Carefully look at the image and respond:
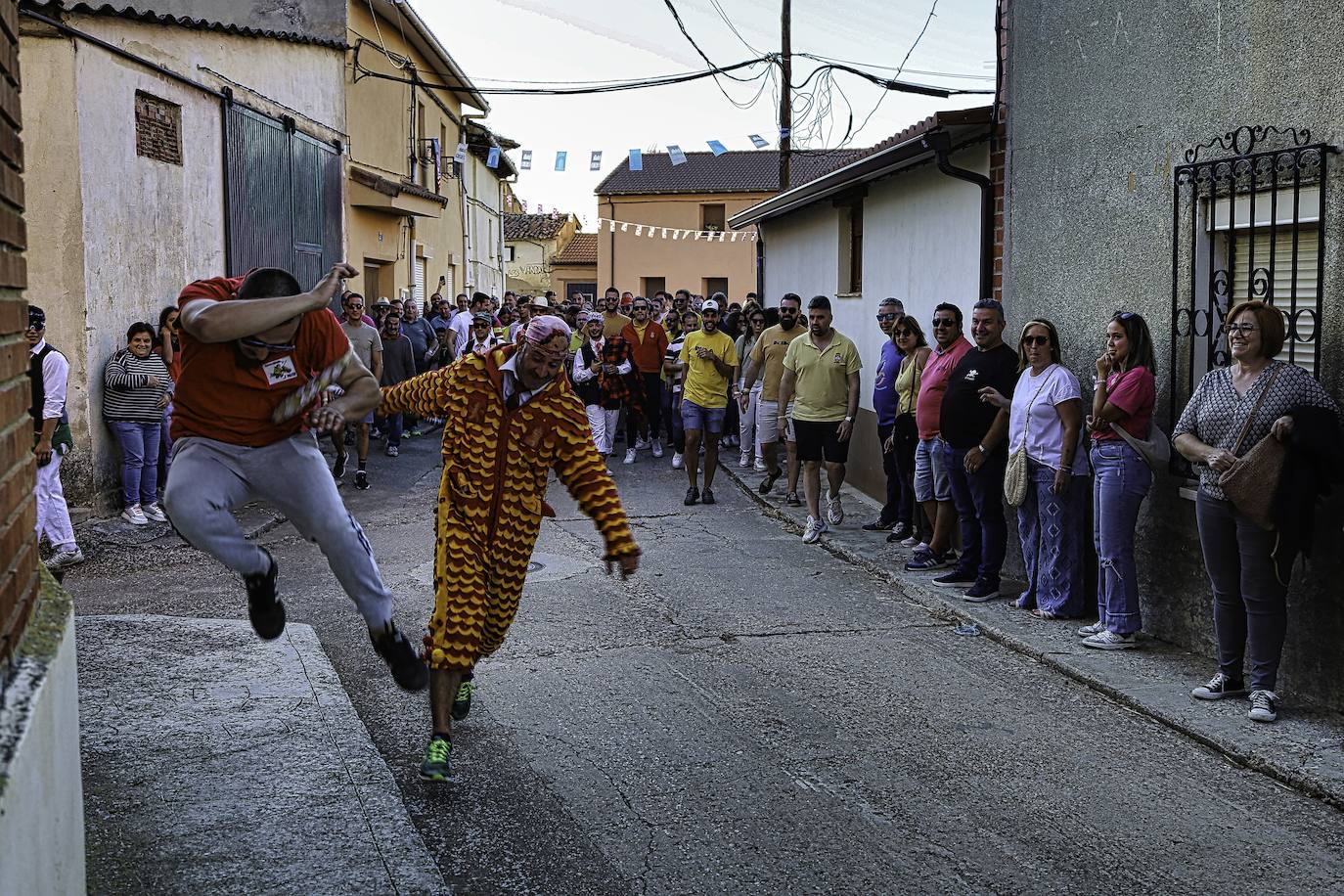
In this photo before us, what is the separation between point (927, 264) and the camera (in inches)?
472

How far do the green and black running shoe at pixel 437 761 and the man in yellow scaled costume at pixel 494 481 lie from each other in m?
0.02

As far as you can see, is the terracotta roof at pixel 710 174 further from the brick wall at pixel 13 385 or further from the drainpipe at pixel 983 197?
the brick wall at pixel 13 385

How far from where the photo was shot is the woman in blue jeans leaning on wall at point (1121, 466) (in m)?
7.26

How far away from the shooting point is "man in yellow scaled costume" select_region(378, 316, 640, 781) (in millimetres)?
5168

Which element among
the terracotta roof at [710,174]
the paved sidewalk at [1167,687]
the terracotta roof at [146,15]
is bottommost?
the paved sidewalk at [1167,687]

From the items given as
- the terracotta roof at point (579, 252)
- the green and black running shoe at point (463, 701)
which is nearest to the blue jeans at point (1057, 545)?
the green and black running shoe at point (463, 701)

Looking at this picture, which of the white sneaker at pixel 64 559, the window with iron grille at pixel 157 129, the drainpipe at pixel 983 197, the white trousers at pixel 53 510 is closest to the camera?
the white trousers at pixel 53 510

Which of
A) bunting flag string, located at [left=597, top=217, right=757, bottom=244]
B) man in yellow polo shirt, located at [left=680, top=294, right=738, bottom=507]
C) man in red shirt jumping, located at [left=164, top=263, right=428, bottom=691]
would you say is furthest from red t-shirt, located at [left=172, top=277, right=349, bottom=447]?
bunting flag string, located at [left=597, top=217, right=757, bottom=244]

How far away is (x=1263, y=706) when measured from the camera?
5984 mm

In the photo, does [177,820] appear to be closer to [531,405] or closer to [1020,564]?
[531,405]

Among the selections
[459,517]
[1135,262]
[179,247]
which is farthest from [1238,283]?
[179,247]

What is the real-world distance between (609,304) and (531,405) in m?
12.7

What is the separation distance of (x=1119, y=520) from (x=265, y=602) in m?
4.56

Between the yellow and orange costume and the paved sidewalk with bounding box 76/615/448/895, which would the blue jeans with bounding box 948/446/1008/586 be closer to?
the yellow and orange costume
